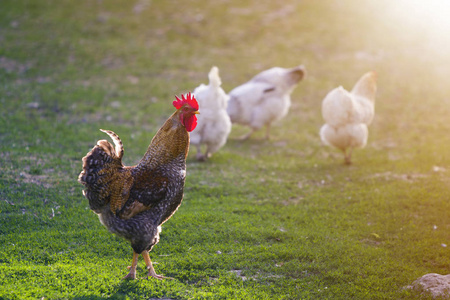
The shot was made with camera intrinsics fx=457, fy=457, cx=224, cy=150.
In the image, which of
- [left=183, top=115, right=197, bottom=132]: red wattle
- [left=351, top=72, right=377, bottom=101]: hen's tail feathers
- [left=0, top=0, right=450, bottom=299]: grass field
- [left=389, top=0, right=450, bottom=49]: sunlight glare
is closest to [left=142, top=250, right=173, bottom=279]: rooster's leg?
[left=0, top=0, right=450, bottom=299]: grass field

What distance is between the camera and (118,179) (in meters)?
5.77

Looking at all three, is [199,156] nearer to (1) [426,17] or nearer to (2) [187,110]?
(2) [187,110]

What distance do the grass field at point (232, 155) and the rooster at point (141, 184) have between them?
0.71 metres

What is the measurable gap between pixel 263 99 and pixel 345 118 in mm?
2970

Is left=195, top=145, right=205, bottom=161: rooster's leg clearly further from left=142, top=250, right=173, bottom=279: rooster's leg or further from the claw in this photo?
the claw

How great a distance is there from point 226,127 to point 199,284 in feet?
17.6

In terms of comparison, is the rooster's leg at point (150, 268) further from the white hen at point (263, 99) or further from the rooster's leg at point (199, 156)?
the white hen at point (263, 99)

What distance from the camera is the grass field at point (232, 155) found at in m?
6.31

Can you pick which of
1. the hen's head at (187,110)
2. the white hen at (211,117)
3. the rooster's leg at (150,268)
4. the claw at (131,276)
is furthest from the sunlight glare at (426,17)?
the claw at (131,276)

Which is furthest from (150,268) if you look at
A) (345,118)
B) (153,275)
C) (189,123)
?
(345,118)

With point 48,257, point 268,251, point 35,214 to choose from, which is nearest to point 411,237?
point 268,251

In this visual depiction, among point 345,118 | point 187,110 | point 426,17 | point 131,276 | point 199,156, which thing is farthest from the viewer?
point 426,17

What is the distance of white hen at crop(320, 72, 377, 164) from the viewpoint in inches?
412

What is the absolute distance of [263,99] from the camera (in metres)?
12.9
